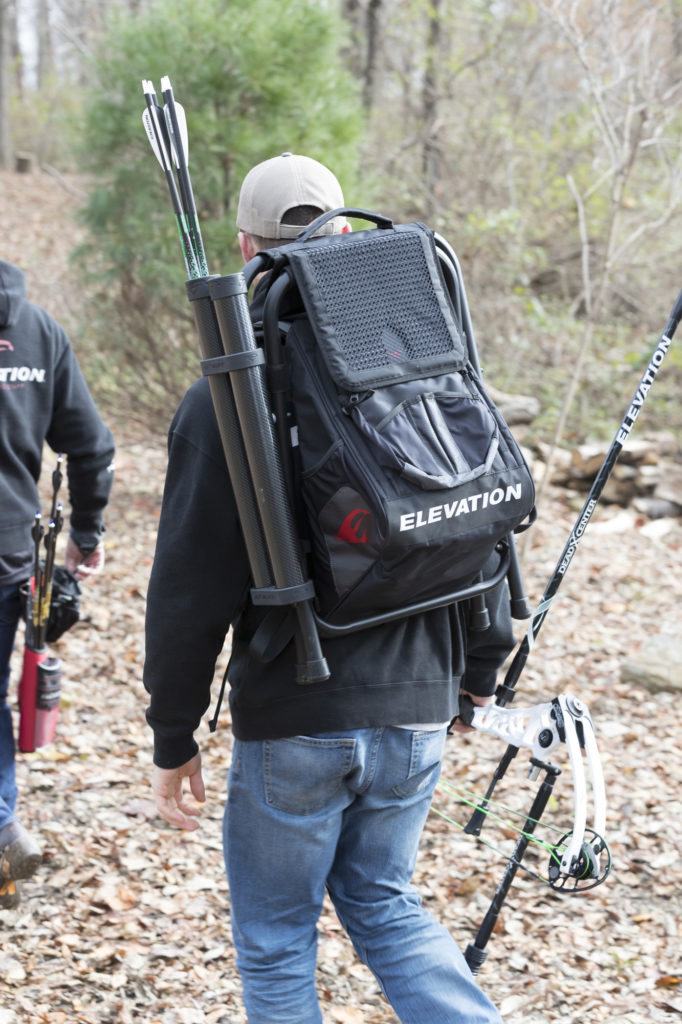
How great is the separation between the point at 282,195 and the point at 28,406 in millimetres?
1506

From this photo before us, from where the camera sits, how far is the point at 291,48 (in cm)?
673

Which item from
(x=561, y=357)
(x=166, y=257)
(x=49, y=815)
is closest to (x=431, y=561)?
(x=49, y=815)

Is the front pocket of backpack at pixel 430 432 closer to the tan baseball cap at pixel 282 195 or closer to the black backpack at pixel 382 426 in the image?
the black backpack at pixel 382 426

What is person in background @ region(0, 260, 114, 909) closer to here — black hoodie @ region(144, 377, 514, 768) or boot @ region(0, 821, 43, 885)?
boot @ region(0, 821, 43, 885)

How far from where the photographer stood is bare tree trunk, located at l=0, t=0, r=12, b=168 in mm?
20083

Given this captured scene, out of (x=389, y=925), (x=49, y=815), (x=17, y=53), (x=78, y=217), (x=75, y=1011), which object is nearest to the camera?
(x=389, y=925)

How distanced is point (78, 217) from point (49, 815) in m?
4.98

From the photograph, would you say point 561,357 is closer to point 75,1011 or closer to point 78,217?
point 78,217

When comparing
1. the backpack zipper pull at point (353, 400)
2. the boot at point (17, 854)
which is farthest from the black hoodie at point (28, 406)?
the backpack zipper pull at point (353, 400)

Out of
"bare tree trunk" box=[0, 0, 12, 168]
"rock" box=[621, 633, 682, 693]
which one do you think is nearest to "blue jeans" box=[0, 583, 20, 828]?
"rock" box=[621, 633, 682, 693]

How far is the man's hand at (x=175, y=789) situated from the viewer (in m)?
2.12

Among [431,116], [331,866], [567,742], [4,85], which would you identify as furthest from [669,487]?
[4,85]

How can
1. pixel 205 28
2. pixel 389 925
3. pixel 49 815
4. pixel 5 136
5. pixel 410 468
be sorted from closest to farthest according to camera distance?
pixel 410 468 → pixel 389 925 → pixel 49 815 → pixel 205 28 → pixel 5 136

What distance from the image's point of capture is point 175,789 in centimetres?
216
